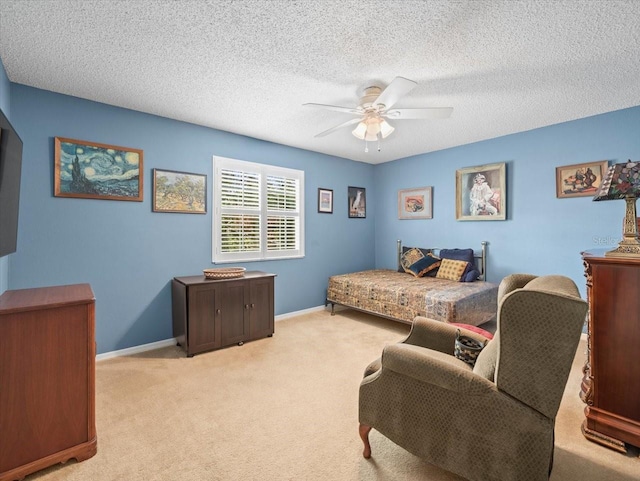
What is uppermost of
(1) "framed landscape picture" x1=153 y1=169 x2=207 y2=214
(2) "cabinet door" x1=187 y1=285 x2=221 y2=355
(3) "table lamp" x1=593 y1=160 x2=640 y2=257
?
(1) "framed landscape picture" x1=153 y1=169 x2=207 y2=214

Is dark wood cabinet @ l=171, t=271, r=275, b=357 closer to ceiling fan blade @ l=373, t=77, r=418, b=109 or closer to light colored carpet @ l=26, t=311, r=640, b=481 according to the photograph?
light colored carpet @ l=26, t=311, r=640, b=481

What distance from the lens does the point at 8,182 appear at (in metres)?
1.91

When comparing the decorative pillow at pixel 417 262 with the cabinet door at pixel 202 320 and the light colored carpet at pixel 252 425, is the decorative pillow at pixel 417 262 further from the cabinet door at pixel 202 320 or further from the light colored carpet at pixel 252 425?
the cabinet door at pixel 202 320

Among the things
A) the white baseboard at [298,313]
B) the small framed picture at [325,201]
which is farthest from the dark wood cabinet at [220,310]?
the small framed picture at [325,201]

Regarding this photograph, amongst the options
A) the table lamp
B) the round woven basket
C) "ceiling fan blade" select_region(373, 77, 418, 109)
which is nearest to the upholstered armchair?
the table lamp

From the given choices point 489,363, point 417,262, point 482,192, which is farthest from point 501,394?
point 482,192

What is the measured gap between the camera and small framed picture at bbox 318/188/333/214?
4977mm

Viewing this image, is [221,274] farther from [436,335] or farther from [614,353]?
[614,353]

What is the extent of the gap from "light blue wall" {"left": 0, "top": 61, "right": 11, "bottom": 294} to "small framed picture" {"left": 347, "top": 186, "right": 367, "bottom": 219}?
13.9ft

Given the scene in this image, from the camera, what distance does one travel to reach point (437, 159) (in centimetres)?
492

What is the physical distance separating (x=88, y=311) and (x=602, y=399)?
10.3 ft

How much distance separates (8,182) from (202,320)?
1.91 m

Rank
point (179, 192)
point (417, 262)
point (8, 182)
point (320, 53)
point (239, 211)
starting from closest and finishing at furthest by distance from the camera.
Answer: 1. point (8, 182)
2. point (320, 53)
3. point (179, 192)
4. point (239, 211)
5. point (417, 262)

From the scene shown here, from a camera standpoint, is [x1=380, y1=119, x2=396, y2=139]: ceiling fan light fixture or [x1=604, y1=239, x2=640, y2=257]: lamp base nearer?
[x1=604, y1=239, x2=640, y2=257]: lamp base
